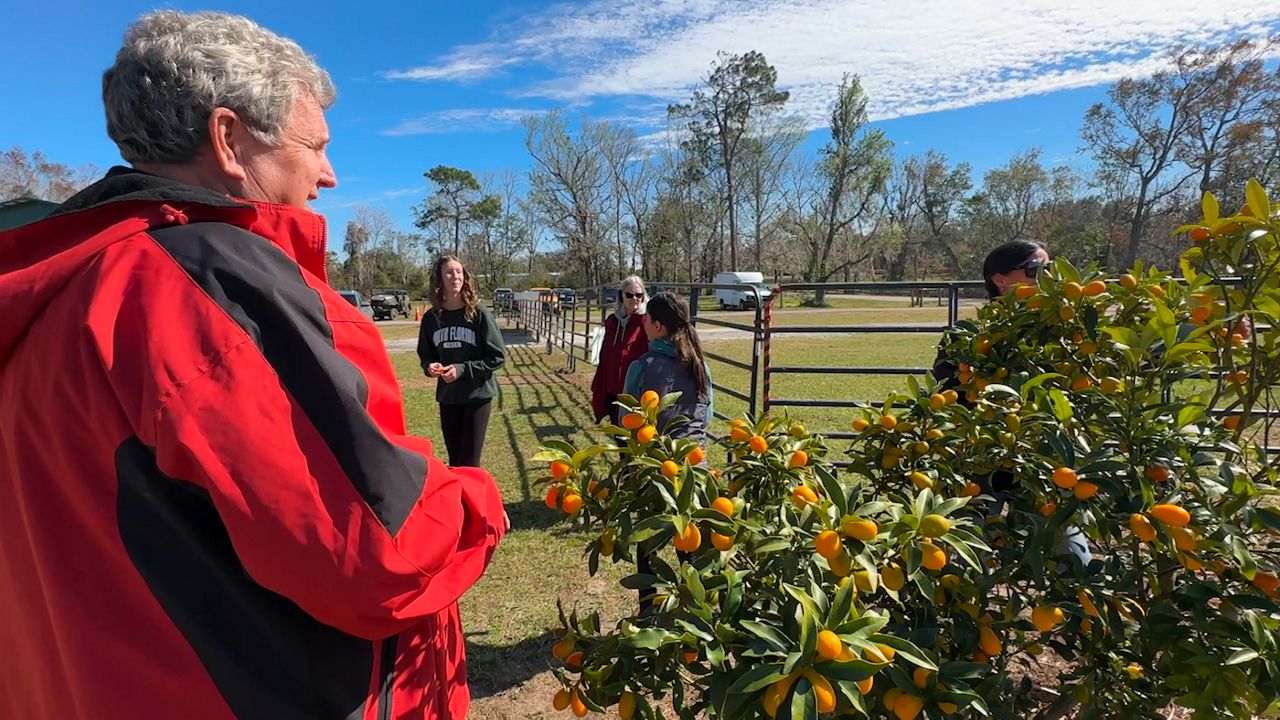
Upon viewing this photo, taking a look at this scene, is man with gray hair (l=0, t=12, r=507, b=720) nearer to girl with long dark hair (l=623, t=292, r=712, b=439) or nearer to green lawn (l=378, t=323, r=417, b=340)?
girl with long dark hair (l=623, t=292, r=712, b=439)

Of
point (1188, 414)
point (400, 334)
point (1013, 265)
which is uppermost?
point (1013, 265)

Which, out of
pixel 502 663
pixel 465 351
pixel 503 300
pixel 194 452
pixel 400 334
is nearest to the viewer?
pixel 194 452

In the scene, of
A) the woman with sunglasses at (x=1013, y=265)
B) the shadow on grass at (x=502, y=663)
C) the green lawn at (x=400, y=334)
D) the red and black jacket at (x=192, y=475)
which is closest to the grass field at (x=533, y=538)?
the shadow on grass at (x=502, y=663)

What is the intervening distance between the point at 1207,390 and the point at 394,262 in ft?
207

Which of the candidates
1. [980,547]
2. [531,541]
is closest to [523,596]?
[531,541]

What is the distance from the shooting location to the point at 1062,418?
4.44 feet

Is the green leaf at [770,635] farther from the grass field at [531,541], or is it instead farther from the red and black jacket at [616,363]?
the red and black jacket at [616,363]

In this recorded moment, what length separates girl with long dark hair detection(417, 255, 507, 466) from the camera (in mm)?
4297

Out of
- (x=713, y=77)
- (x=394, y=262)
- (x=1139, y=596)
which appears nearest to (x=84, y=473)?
(x=1139, y=596)

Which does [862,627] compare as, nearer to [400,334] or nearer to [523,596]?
[523,596]

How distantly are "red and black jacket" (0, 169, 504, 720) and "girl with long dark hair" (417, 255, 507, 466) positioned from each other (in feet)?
11.1

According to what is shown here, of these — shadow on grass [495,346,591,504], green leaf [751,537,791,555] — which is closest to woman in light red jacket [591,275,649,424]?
shadow on grass [495,346,591,504]

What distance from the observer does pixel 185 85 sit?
936 mm

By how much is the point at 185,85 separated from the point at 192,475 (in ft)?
1.88
